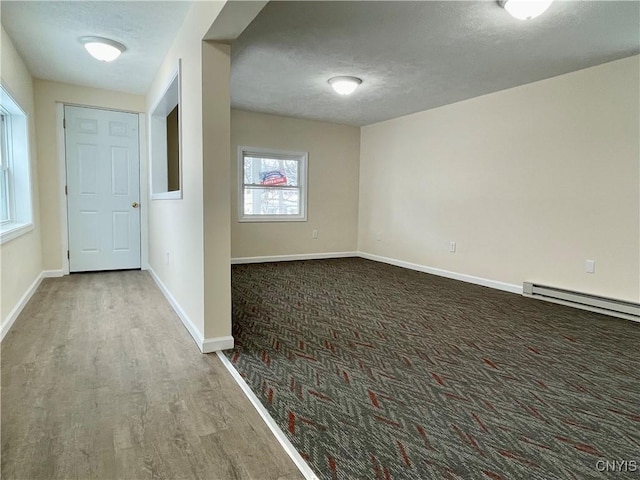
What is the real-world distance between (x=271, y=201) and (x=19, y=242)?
3.54 m

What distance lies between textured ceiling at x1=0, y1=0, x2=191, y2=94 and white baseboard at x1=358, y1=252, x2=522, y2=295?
13.8ft

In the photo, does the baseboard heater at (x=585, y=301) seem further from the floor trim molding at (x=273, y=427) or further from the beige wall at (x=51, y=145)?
the beige wall at (x=51, y=145)

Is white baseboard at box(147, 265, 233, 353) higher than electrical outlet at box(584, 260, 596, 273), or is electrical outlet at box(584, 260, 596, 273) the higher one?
electrical outlet at box(584, 260, 596, 273)

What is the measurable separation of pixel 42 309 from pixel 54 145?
2255 mm

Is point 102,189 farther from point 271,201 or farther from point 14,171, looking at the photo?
point 271,201

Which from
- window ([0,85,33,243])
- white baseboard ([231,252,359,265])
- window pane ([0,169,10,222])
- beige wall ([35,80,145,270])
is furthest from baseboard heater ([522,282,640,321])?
beige wall ([35,80,145,270])

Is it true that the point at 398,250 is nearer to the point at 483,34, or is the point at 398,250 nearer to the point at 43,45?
the point at 483,34

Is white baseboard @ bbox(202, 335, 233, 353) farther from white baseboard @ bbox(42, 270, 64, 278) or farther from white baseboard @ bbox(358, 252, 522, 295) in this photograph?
white baseboard @ bbox(358, 252, 522, 295)

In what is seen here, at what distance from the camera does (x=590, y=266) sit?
3.72 meters

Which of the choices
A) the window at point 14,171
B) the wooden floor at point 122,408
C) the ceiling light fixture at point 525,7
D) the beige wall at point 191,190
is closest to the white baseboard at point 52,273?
the window at point 14,171

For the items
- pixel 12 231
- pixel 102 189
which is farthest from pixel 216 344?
pixel 102 189

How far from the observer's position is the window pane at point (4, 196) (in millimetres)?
3577

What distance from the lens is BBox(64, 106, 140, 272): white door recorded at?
4719mm

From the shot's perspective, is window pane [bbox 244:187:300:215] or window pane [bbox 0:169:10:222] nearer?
window pane [bbox 0:169:10:222]
